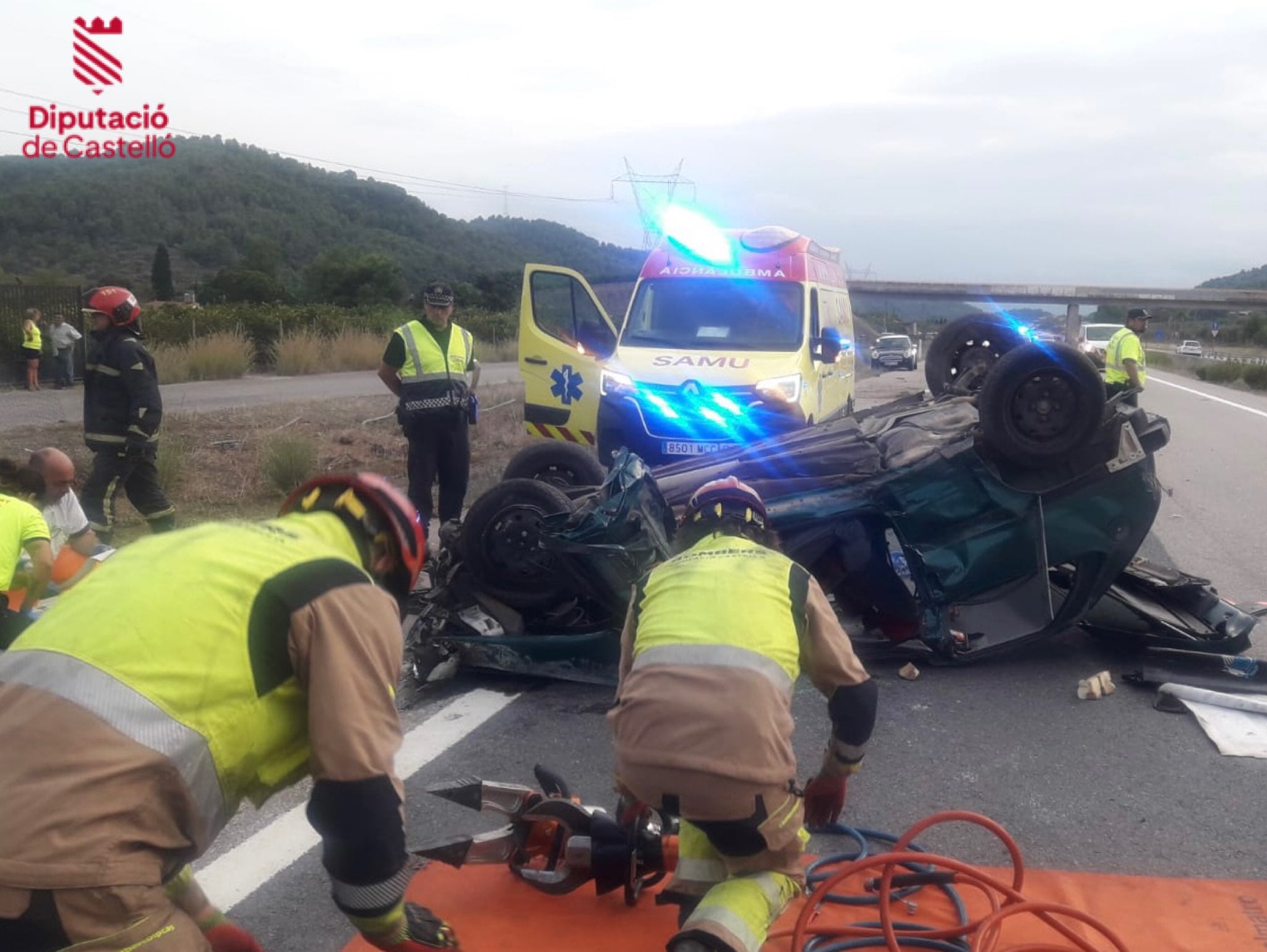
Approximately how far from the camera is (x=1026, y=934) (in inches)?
128

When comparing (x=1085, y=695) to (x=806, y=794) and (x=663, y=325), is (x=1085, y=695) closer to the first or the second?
(x=806, y=794)

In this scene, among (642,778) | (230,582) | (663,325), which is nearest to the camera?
(230,582)

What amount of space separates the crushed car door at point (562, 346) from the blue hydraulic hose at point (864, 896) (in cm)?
605

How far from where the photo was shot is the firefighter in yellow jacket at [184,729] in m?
1.83

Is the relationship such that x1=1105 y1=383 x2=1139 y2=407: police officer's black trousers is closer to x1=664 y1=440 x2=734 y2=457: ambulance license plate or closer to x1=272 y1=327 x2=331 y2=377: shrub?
x1=664 y1=440 x2=734 y2=457: ambulance license plate

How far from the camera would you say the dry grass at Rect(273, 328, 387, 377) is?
90.3 ft

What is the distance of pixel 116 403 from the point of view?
7.23m

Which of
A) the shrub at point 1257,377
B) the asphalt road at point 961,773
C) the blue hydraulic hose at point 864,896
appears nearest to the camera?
the blue hydraulic hose at point 864,896

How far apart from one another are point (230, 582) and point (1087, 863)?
3024 millimetres

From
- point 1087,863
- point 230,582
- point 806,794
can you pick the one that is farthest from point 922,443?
point 230,582

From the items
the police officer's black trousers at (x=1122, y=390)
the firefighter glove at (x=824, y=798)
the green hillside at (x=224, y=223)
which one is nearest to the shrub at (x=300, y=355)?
the police officer's black trousers at (x=1122, y=390)

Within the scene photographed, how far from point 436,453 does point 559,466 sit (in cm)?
176

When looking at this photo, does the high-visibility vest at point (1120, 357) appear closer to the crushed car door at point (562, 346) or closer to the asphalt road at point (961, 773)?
the crushed car door at point (562, 346)

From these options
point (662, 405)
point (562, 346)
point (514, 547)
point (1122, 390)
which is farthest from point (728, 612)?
point (562, 346)
